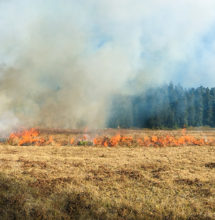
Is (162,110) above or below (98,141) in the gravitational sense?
above

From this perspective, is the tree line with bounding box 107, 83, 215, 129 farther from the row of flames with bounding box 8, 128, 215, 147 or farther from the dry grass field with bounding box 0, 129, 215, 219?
the dry grass field with bounding box 0, 129, 215, 219

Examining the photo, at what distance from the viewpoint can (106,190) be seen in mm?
7645

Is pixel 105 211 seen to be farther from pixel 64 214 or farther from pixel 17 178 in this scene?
pixel 17 178

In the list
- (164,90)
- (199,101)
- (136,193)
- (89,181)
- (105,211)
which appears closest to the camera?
(105,211)

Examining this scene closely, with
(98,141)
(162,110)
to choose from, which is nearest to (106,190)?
(98,141)

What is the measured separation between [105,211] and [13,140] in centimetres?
1719

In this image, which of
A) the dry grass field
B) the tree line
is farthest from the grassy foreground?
the tree line

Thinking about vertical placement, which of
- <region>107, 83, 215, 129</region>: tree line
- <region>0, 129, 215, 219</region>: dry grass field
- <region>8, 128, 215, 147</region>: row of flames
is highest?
<region>107, 83, 215, 129</region>: tree line

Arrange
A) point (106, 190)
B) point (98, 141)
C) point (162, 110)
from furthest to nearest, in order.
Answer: point (162, 110) < point (98, 141) < point (106, 190)

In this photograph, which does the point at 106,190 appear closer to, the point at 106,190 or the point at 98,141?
the point at 106,190

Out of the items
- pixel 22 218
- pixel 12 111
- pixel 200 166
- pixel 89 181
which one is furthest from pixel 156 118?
pixel 22 218

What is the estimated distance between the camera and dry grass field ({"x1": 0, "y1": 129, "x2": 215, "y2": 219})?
232 inches

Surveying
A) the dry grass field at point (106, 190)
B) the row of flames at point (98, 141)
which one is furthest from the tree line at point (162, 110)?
the dry grass field at point (106, 190)

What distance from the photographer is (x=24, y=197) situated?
6.79m
